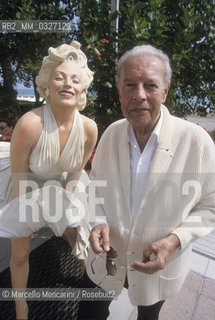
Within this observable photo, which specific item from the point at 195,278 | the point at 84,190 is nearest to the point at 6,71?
the point at 84,190

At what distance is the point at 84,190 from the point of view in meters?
1.97

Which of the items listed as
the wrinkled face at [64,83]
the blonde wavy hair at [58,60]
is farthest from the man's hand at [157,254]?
the blonde wavy hair at [58,60]

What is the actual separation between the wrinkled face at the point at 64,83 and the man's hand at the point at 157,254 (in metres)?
1.01

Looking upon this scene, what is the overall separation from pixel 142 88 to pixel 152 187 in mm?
510

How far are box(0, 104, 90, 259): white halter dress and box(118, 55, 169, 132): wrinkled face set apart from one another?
1.78 ft

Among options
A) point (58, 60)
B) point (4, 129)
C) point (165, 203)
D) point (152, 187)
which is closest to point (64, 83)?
point (58, 60)

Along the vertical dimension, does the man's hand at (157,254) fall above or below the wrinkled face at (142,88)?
below

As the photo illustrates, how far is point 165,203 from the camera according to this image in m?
1.25

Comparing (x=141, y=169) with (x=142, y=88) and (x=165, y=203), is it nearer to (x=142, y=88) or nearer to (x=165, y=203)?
(x=165, y=203)

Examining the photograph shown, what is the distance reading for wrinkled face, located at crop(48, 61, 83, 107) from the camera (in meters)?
1.53

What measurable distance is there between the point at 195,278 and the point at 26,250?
168 cm

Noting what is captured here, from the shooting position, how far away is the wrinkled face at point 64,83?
→ 1526mm

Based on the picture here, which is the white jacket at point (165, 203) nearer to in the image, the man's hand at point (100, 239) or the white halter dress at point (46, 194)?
the man's hand at point (100, 239)

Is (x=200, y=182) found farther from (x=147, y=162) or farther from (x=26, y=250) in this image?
(x=26, y=250)
